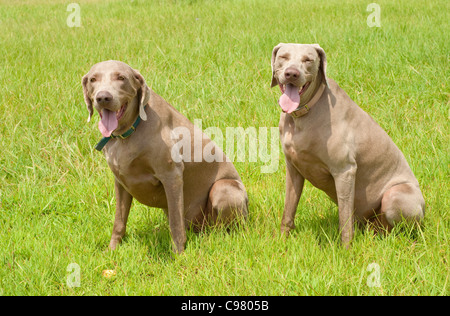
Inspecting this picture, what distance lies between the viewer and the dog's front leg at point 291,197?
380 cm

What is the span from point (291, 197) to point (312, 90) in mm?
802

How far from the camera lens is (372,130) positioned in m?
3.65

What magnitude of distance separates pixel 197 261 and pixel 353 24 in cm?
612

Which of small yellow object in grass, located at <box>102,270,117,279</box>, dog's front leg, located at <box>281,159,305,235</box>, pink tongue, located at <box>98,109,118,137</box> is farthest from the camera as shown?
dog's front leg, located at <box>281,159,305,235</box>

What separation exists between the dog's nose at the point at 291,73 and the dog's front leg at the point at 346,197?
713 millimetres

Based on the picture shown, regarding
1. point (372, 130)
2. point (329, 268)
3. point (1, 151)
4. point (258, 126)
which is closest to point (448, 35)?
point (258, 126)

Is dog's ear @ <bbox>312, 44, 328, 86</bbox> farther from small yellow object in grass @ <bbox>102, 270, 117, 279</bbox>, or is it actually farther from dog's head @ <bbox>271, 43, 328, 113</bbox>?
small yellow object in grass @ <bbox>102, 270, 117, 279</bbox>

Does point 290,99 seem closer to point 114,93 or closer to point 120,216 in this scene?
point 114,93

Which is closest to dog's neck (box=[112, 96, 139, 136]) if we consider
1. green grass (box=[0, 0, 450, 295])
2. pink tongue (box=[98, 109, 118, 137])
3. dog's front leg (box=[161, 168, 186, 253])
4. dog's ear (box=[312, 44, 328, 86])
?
pink tongue (box=[98, 109, 118, 137])

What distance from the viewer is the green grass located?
3215mm

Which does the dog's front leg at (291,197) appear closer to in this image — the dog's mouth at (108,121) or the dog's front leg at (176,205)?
the dog's front leg at (176,205)

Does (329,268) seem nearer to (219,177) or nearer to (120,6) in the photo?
(219,177)

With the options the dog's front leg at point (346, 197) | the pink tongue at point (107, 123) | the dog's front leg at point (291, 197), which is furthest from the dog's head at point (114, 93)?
the dog's front leg at point (346, 197)

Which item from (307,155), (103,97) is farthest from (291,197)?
(103,97)
